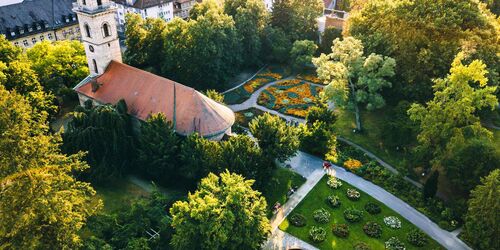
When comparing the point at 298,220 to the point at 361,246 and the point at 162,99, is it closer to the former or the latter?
the point at 361,246

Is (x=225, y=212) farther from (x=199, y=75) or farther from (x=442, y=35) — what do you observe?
(x=442, y=35)

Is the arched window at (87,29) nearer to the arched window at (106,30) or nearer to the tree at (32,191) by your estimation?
the arched window at (106,30)

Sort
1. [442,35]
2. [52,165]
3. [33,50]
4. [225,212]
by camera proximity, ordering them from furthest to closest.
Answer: [33,50] < [442,35] < [225,212] < [52,165]

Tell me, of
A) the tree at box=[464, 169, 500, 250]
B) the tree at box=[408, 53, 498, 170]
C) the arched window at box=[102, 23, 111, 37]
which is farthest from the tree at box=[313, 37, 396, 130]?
the arched window at box=[102, 23, 111, 37]

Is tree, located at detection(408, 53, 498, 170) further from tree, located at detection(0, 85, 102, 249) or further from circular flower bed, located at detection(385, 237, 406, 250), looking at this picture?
tree, located at detection(0, 85, 102, 249)

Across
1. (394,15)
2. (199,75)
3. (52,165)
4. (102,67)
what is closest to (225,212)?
(52,165)

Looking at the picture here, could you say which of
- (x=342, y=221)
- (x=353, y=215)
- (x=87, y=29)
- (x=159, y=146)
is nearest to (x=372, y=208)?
(x=353, y=215)
